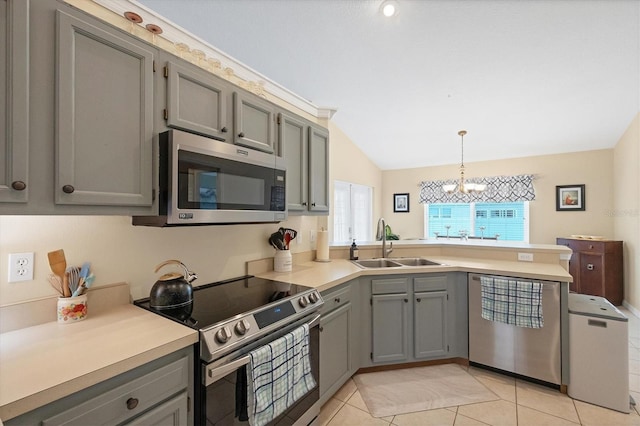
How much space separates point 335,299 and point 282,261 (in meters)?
0.56

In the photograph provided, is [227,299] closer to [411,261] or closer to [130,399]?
[130,399]

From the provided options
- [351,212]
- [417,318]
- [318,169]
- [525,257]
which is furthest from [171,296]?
[351,212]

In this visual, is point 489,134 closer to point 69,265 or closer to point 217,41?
point 217,41

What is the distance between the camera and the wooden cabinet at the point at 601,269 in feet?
Answer: 13.3

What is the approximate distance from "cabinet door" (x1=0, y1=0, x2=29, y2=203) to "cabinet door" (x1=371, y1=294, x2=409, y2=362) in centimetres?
220

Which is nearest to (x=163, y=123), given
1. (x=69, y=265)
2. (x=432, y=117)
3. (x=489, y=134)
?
Answer: (x=69, y=265)

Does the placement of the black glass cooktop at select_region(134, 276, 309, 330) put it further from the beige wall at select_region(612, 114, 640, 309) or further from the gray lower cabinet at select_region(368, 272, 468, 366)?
the beige wall at select_region(612, 114, 640, 309)

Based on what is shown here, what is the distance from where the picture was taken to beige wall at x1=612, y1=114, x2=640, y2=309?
371 cm

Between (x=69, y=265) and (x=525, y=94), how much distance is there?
4601 millimetres

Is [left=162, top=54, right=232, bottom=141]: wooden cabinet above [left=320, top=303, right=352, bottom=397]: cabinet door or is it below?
above

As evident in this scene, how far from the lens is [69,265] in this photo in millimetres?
1347

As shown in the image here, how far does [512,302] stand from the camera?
7.32ft

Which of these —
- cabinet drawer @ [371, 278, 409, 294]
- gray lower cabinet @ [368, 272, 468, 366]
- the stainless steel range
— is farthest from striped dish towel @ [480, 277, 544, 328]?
the stainless steel range

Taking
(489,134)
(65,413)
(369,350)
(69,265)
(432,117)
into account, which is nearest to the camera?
(65,413)
